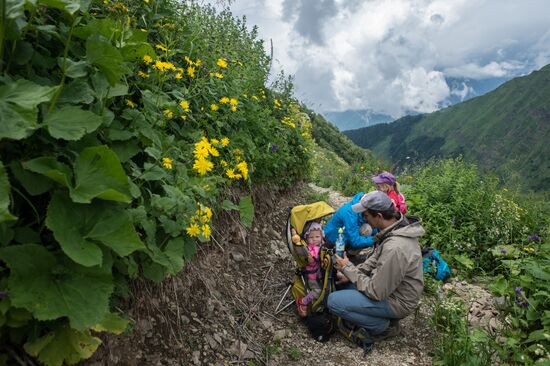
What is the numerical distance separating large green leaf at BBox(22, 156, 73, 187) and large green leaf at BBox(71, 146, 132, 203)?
2.2 inches

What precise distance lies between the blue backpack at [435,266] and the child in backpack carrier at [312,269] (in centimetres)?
217

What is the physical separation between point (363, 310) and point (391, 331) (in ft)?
1.91

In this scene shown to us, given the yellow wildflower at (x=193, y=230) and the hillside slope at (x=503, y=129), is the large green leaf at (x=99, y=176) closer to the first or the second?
the yellow wildflower at (x=193, y=230)

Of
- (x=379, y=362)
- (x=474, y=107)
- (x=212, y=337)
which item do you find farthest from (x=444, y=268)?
(x=474, y=107)

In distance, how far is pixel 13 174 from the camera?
5.44ft

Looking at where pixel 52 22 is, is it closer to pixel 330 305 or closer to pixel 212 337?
pixel 212 337

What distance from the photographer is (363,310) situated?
4.21m

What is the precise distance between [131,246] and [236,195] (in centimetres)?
274

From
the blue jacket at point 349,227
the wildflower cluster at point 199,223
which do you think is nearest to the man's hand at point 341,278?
the blue jacket at point 349,227

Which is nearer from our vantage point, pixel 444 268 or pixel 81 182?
pixel 81 182

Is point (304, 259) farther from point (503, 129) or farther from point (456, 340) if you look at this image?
point (503, 129)

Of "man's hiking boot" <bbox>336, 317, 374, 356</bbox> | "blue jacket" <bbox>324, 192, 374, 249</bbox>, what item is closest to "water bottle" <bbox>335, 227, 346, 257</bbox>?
"blue jacket" <bbox>324, 192, 374, 249</bbox>

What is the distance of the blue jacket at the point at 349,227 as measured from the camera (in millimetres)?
5609

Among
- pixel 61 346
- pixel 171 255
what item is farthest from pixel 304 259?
pixel 61 346
